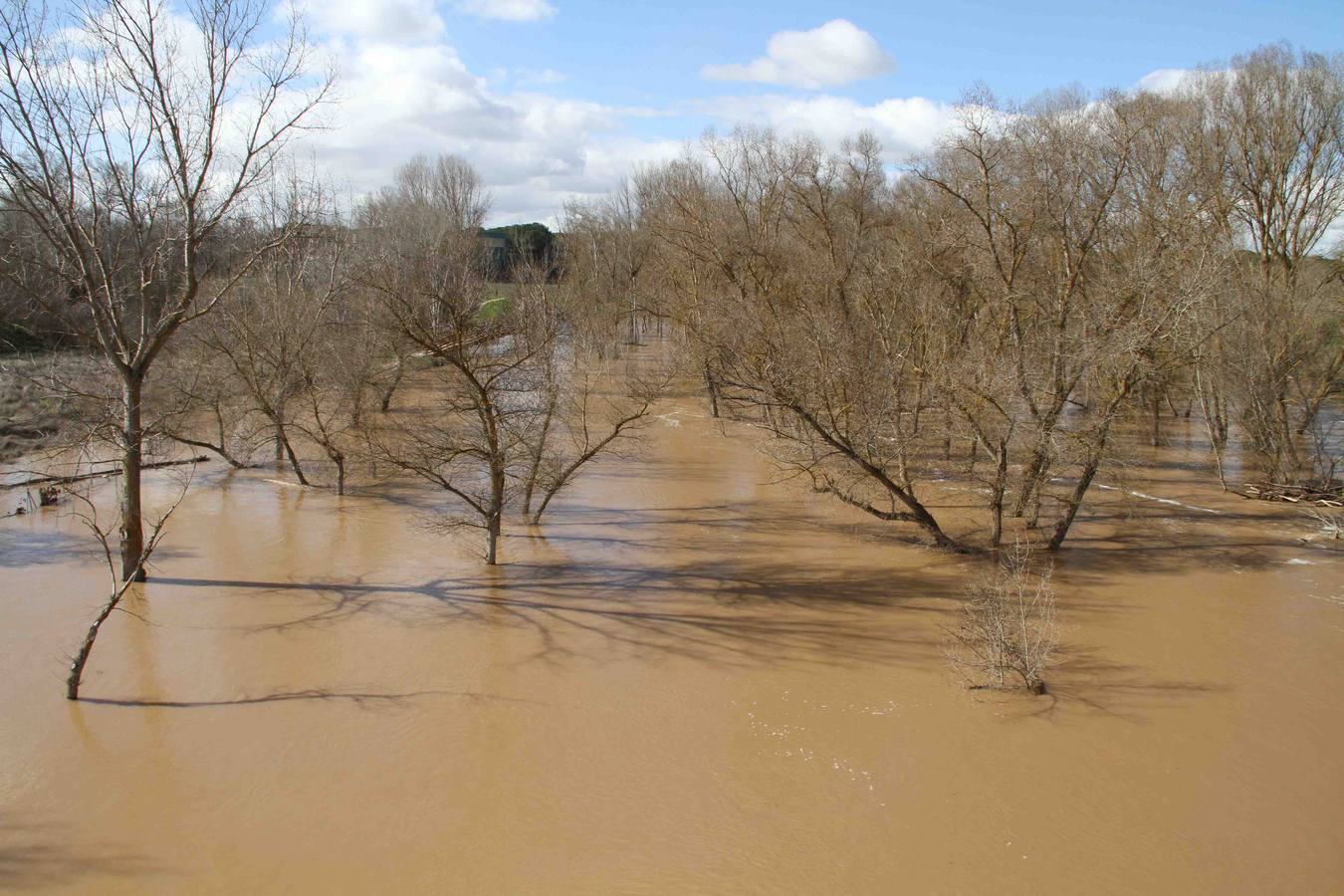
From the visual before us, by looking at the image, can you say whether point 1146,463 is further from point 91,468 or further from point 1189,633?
point 91,468

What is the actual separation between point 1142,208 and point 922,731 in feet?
39.8

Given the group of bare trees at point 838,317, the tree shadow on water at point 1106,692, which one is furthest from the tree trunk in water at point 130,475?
the tree shadow on water at point 1106,692

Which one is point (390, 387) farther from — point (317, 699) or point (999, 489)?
point (999, 489)

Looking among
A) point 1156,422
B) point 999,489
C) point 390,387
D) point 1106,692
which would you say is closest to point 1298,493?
point 1156,422

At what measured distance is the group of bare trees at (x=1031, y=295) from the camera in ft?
47.4

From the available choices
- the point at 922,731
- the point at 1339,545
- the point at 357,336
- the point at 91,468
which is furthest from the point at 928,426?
the point at 91,468

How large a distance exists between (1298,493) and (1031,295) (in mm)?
7563

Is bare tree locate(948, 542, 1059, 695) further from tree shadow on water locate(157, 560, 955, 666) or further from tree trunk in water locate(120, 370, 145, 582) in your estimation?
tree trunk in water locate(120, 370, 145, 582)

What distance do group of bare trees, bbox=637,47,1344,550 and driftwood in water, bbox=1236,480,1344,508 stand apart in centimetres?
59

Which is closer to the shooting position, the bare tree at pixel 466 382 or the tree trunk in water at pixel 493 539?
the bare tree at pixel 466 382

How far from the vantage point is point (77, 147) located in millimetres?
12180

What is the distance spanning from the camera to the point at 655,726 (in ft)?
32.0

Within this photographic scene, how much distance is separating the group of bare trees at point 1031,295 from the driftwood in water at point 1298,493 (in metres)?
0.59

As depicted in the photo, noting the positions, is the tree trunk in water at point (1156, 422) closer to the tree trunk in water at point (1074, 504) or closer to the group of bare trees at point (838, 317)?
the group of bare trees at point (838, 317)
